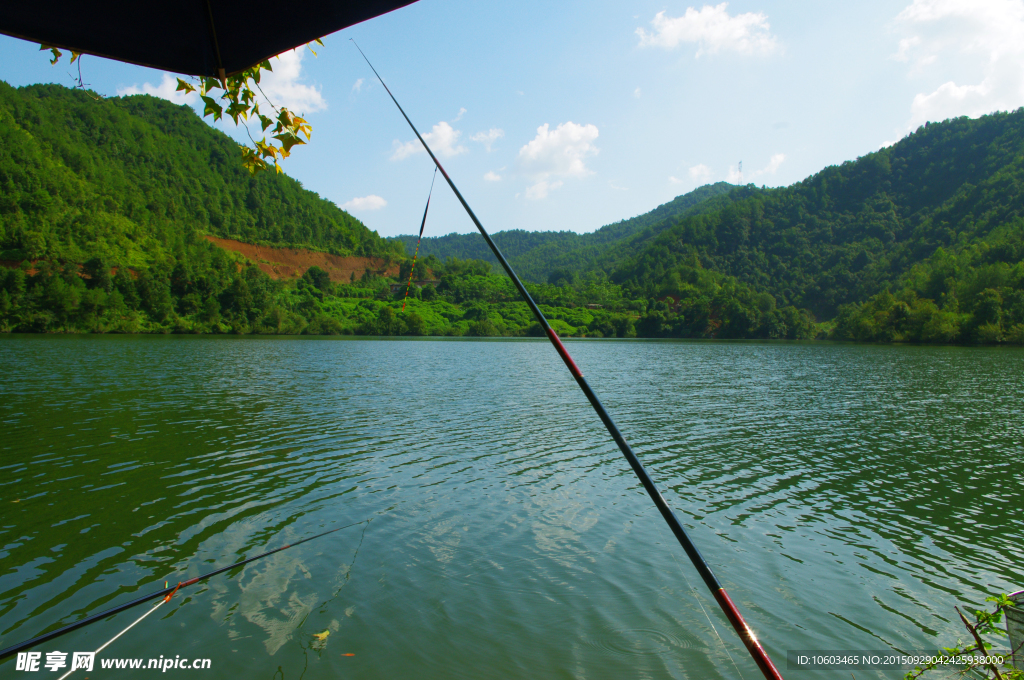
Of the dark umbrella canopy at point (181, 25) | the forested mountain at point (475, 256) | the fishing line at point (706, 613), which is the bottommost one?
the fishing line at point (706, 613)

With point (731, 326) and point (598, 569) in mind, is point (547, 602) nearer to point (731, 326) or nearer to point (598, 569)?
point (598, 569)

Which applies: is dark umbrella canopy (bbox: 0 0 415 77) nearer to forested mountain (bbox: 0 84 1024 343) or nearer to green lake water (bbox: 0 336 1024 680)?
green lake water (bbox: 0 336 1024 680)

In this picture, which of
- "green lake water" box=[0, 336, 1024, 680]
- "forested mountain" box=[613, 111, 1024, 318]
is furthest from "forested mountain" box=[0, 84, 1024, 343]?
"green lake water" box=[0, 336, 1024, 680]

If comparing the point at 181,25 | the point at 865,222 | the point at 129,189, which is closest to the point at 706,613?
the point at 181,25

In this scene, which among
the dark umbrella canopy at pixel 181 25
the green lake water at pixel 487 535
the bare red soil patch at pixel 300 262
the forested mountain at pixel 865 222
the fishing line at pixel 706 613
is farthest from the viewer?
the bare red soil patch at pixel 300 262

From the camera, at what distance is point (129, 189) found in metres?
121

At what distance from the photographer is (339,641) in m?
5.22

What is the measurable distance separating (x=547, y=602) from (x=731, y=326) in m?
Answer: 120

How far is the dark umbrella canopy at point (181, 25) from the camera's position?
2553 millimetres

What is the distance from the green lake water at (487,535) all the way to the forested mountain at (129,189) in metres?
44.9

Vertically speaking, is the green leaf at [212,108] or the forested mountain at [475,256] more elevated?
the forested mountain at [475,256]

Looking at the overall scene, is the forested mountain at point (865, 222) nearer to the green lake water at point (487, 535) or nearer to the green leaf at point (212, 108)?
the green lake water at point (487, 535)

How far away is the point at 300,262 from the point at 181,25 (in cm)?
15796

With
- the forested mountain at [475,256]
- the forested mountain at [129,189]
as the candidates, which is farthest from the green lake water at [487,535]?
the forested mountain at [475,256]
